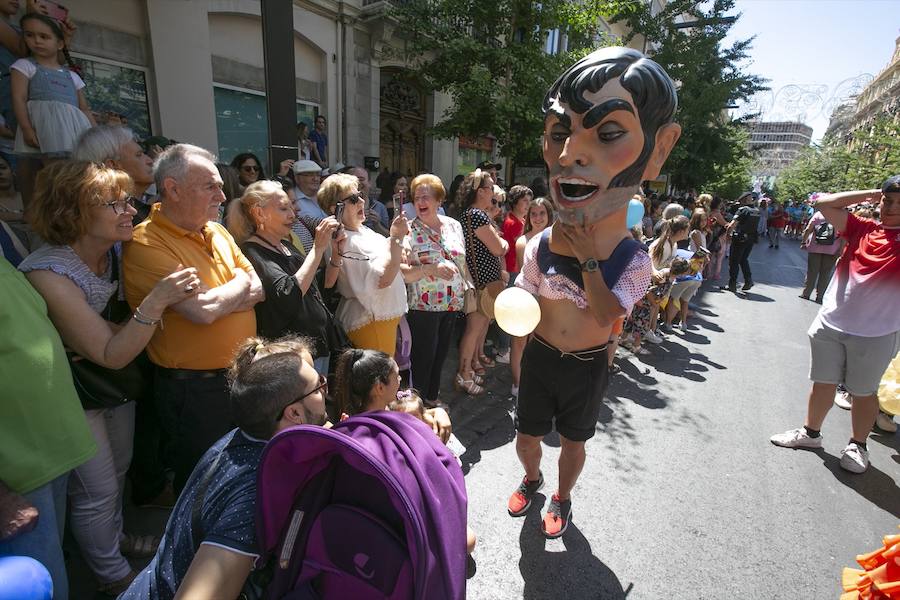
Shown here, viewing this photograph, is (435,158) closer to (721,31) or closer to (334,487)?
(334,487)

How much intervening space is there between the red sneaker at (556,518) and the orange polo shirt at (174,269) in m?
1.79

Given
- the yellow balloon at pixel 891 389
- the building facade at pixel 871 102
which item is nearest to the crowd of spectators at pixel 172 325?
the yellow balloon at pixel 891 389

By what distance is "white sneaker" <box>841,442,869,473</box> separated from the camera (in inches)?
119

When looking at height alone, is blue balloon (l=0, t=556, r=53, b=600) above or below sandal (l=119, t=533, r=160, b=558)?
above

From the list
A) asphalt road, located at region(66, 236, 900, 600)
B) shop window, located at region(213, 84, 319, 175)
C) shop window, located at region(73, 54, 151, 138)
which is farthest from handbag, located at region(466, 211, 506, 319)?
shop window, located at region(213, 84, 319, 175)

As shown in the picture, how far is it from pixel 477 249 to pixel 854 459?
9.81 ft

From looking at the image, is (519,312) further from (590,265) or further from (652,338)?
(652,338)

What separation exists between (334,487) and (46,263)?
1.40 metres

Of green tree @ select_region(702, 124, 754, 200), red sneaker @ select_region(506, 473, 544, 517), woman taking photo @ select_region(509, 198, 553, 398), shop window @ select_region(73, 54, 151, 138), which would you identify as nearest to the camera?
red sneaker @ select_region(506, 473, 544, 517)

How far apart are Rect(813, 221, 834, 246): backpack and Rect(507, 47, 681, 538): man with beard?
23.6 ft

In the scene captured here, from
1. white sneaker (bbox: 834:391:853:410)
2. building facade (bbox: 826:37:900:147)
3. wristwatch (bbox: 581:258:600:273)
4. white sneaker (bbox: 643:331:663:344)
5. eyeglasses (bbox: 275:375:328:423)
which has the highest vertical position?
building facade (bbox: 826:37:900:147)

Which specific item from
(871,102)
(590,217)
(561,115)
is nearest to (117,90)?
(561,115)

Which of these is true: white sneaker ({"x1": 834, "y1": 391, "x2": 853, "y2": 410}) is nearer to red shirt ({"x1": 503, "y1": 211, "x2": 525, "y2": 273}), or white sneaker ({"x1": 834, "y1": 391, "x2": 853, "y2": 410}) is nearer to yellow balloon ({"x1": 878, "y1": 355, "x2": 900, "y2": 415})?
yellow balloon ({"x1": 878, "y1": 355, "x2": 900, "y2": 415})

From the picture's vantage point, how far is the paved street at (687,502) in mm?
2166
